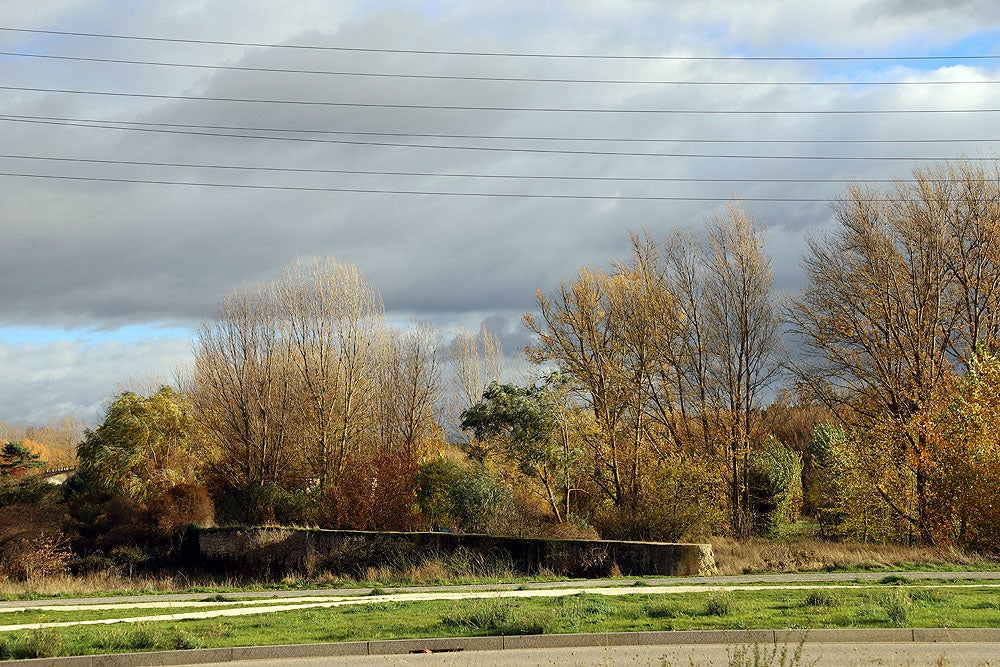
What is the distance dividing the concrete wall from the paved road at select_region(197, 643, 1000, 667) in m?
12.7

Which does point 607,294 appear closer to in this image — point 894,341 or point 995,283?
point 894,341

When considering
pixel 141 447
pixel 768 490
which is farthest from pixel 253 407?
pixel 768 490

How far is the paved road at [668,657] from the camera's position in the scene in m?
10.9

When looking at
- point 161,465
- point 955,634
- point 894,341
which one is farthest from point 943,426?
point 161,465

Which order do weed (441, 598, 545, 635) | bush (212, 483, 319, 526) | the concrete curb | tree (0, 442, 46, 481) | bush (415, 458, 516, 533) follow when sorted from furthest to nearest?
tree (0, 442, 46, 481) < bush (212, 483, 319, 526) < bush (415, 458, 516, 533) < weed (441, 598, 545, 635) < the concrete curb

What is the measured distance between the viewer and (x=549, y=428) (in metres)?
31.8

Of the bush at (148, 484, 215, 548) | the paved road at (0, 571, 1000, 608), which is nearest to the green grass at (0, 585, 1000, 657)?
the paved road at (0, 571, 1000, 608)

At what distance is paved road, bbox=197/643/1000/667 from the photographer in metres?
10.9

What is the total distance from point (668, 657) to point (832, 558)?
572 inches

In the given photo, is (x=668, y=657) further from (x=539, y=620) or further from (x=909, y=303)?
(x=909, y=303)

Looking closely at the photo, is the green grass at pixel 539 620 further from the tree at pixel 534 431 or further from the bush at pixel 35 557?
the bush at pixel 35 557

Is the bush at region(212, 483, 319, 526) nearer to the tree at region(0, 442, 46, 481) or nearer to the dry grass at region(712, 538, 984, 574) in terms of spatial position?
the tree at region(0, 442, 46, 481)

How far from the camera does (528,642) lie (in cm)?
1280

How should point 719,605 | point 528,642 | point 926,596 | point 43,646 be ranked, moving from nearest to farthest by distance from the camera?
point 43,646
point 528,642
point 719,605
point 926,596
